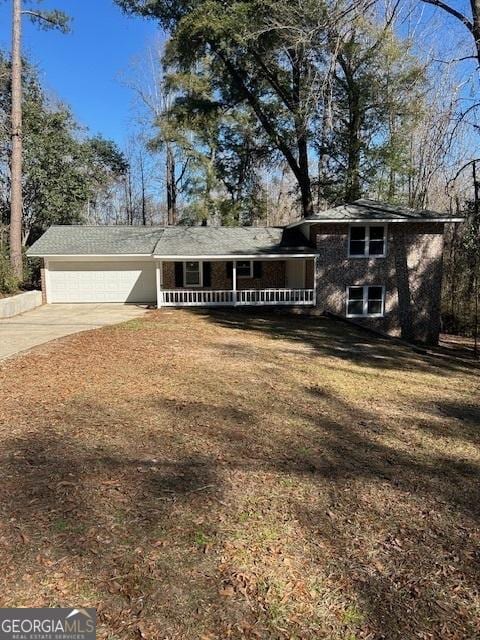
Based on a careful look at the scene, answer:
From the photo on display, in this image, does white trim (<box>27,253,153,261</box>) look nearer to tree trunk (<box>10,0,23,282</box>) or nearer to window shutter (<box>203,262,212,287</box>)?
tree trunk (<box>10,0,23,282</box>)

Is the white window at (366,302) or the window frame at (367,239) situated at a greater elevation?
the window frame at (367,239)

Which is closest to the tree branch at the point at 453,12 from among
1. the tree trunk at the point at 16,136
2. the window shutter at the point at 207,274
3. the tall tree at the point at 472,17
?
the tall tree at the point at 472,17

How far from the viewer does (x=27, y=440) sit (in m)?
4.38

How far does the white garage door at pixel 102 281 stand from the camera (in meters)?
19.5

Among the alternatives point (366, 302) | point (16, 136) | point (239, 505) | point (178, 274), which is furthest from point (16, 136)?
point (239, 505)

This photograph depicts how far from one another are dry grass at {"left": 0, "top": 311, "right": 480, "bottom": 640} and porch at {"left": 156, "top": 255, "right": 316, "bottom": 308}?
37.5 ft

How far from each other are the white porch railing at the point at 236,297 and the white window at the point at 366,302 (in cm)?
175

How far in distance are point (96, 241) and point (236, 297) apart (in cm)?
717

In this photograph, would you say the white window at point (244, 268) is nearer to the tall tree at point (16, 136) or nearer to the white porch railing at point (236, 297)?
the white porch railing at point (236, 297)

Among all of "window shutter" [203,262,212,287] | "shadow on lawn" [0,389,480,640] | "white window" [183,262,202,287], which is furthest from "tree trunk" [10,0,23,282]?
"shadow on lawn" [0,389,480,640]

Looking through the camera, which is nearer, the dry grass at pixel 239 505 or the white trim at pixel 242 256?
the dry grass at pixel 239 505

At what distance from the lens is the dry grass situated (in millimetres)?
2438

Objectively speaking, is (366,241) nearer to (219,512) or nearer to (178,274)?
(178,274)

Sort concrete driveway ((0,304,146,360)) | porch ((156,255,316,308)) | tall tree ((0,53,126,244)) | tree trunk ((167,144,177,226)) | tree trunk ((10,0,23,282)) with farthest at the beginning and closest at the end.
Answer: tree trunk ((167,144,177,226)), tall tree ((0,53,126,244)), tree trunk ((10,0,23,282)), porch ((156,255,316,308)), concrete driveway ((0,304,146,360))
